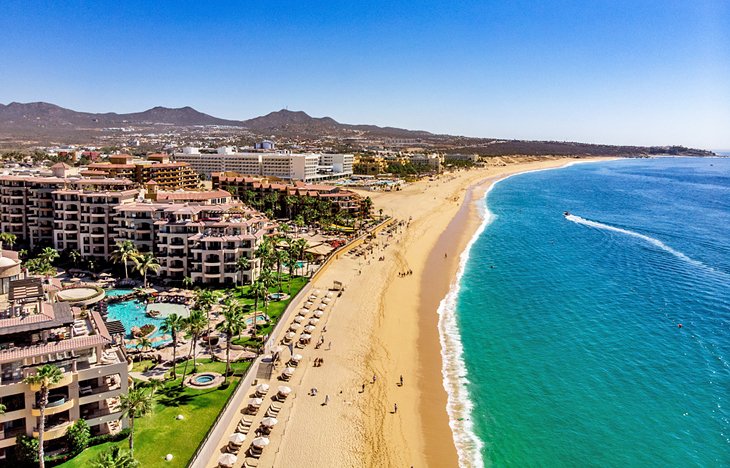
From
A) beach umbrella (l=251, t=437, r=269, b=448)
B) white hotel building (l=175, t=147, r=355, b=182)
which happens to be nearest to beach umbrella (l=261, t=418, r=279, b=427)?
beach umbrella (l=251, t=437, r=269, b=448)

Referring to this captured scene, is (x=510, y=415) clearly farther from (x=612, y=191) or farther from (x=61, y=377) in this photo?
(x=612, y=191)

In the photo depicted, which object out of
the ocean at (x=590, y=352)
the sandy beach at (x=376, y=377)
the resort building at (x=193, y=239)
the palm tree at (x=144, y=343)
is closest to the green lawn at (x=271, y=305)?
the sandy beach at (x=376, y=377)

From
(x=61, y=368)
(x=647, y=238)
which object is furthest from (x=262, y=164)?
(x=61, y=368)


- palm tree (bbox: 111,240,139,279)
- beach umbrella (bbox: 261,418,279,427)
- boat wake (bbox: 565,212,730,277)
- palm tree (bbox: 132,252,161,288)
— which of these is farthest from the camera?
boat wake (bbox: 565,212,730,277)

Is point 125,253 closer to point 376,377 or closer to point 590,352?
point 376,377

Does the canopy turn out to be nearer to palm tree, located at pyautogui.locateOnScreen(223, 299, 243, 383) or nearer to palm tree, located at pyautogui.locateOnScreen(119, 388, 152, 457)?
palm tree, located at pyautogui.locateOnScreen(223, 299, 243, 383)
